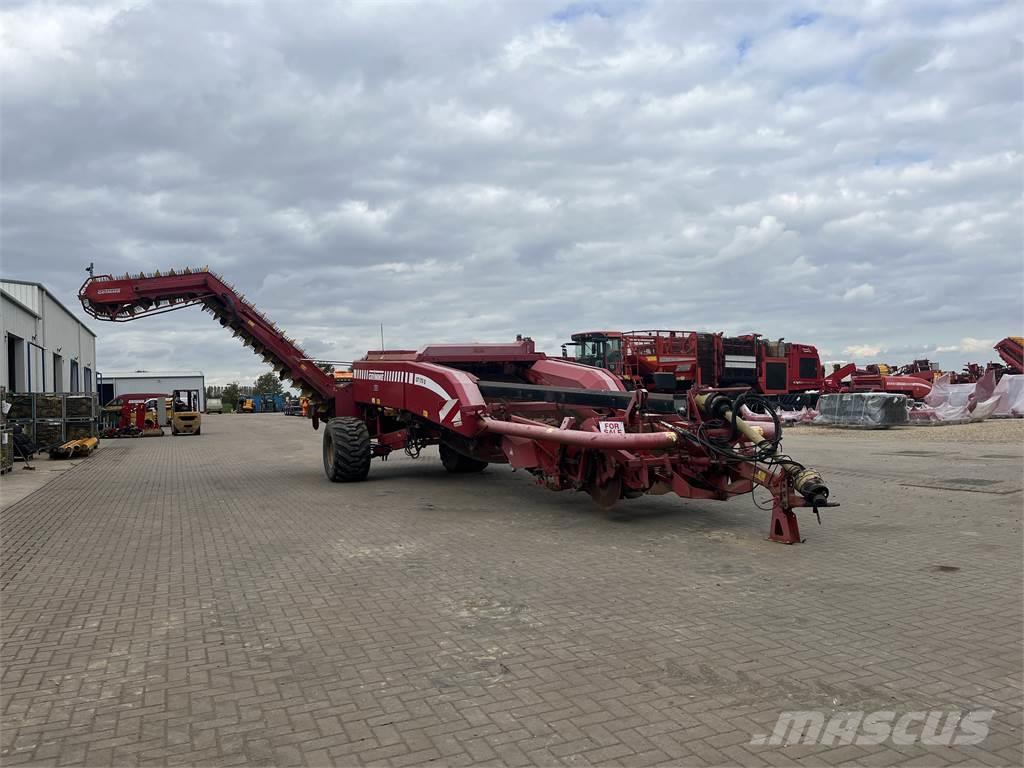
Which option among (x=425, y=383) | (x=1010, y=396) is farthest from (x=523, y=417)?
(x=1010, y=396)

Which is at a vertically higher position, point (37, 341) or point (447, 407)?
point (37, 341)

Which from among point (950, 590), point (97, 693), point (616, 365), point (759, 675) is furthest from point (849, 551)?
point (616, 365)

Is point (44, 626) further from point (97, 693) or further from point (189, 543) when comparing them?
point (189, 543)

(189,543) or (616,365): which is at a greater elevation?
(616,365)

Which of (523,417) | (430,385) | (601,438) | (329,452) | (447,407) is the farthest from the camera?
(329,452)

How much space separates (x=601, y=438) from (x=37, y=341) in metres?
27.1

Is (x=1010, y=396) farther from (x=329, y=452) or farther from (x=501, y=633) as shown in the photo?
(x=501, y=633)

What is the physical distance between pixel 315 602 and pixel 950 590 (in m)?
4.77

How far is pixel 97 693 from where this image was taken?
3.99 meters

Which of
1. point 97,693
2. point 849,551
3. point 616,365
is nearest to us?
point 97,693

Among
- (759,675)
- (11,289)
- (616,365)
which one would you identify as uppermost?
(11,289)

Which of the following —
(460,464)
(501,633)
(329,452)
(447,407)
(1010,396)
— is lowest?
(501,633)

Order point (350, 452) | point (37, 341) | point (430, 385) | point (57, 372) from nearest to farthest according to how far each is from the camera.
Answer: point (430, 385) → point (350, 452) → point (37, 341) → point (57, 372)

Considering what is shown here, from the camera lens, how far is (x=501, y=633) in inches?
190
